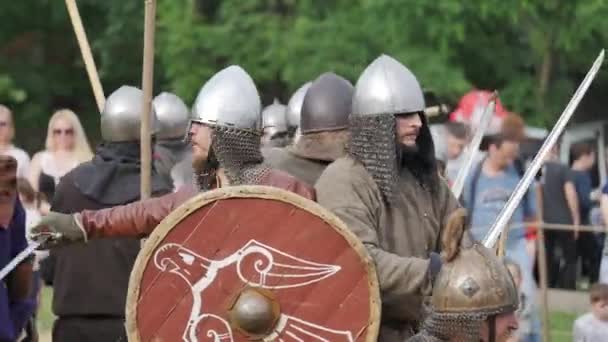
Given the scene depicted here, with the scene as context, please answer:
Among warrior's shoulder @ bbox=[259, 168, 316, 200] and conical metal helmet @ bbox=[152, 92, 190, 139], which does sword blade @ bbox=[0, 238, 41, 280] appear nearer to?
warrior's shoulder @ bbox=[259, 168, 316, 200]

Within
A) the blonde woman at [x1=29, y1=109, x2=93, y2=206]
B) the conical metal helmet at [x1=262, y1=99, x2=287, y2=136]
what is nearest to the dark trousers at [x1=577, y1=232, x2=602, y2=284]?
the conical metal helmet at [x1=262, y1=99, x2=287, y2=136]

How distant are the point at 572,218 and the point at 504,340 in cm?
916

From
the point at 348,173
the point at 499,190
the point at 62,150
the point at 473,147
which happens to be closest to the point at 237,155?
the point at 348,173

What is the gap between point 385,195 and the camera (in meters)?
5.75

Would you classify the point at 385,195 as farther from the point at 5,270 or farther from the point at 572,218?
the point at 572,218

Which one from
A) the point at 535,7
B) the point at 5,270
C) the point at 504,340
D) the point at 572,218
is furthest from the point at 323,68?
the point at 504,340

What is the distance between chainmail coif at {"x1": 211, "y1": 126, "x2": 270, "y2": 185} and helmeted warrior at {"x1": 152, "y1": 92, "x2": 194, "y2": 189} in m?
3.58

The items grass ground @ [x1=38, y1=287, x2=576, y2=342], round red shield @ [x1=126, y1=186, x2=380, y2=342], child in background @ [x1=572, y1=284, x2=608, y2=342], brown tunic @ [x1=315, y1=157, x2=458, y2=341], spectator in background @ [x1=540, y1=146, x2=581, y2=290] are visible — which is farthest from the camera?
spectator in background @ [x1=540, y1=146, x2=581, y2=290]

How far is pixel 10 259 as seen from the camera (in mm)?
6539

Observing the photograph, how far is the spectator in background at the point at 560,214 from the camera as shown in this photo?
13.7 meters

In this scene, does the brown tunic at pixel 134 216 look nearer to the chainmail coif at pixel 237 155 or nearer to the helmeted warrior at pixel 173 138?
the chainmail coif at pixel 237 155

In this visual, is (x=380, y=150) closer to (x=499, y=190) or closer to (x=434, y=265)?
(x=434, y=265)

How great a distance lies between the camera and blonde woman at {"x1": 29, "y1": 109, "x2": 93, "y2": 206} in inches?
423

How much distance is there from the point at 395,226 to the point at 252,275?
66cm
